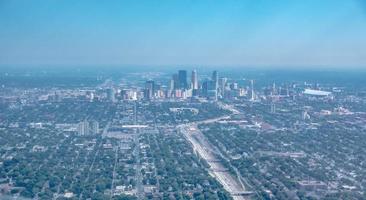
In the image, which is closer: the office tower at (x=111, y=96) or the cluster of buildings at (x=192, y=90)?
the office tower at (x=111, y=96)

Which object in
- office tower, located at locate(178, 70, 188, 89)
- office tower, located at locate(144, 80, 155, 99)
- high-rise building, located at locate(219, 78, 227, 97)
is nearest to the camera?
office tower, located at locate(144, 80, 155, 99)

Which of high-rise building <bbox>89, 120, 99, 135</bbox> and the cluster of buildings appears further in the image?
the cluster of buildings

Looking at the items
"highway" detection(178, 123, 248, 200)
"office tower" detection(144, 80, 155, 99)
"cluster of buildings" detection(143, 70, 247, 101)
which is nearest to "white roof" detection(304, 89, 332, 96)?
"cluster of buildings" detection(143, 70, 247, 101)

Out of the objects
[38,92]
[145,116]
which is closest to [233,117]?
[145,116]

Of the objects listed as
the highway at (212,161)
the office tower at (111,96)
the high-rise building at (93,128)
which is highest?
the office tower at (111,96)

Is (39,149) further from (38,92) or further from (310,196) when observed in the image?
(38,92)

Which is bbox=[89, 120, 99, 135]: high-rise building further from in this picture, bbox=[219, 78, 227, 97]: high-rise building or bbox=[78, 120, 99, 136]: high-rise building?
bbox=[219, 78, 227, 97]: high-rise building

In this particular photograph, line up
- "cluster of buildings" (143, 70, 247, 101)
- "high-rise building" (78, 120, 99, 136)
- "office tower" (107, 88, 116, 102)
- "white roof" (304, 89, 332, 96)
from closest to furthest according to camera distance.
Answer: "high-rise building" (78, 120, 99, 136), "office tower" (107, 88, 116, 102), "cluster of buildings" (143, 70, 247, 101), "white roof" (304, 89, 332, 96)

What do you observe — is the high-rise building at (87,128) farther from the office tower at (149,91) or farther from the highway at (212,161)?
the office tower at (149,91)

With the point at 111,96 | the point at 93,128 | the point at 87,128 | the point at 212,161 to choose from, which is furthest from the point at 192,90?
the point at 212,161

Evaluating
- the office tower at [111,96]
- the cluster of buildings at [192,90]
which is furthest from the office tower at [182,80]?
the office tower at [111,96]

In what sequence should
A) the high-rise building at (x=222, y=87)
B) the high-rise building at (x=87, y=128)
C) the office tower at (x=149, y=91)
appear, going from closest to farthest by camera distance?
the high-rise building at (x=87, y=128) → the office tower at (x=149, y=91) → the high-rise building at (x=222, y=87)

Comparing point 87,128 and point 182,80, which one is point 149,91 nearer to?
point 182,80
